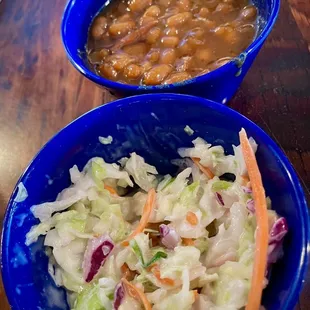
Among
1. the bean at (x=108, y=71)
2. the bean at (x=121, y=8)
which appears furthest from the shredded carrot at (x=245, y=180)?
the bean at (x=121, y=8)

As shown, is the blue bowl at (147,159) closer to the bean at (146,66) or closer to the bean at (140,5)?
the bean at (146,66)

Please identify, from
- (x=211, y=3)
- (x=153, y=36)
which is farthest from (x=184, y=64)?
(x=211, y=3)

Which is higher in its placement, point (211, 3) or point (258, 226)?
point (211, 3)

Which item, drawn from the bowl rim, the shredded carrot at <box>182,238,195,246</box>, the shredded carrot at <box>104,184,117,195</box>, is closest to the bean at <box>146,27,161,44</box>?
the bowl rim

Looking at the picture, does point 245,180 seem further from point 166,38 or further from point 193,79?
point 166,38

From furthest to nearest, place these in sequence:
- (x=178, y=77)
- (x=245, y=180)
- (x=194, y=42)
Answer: (x=194, y=42), (x=178, y=77), (x=245, y=180)

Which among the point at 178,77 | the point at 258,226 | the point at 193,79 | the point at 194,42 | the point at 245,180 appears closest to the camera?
the point at 258,226
